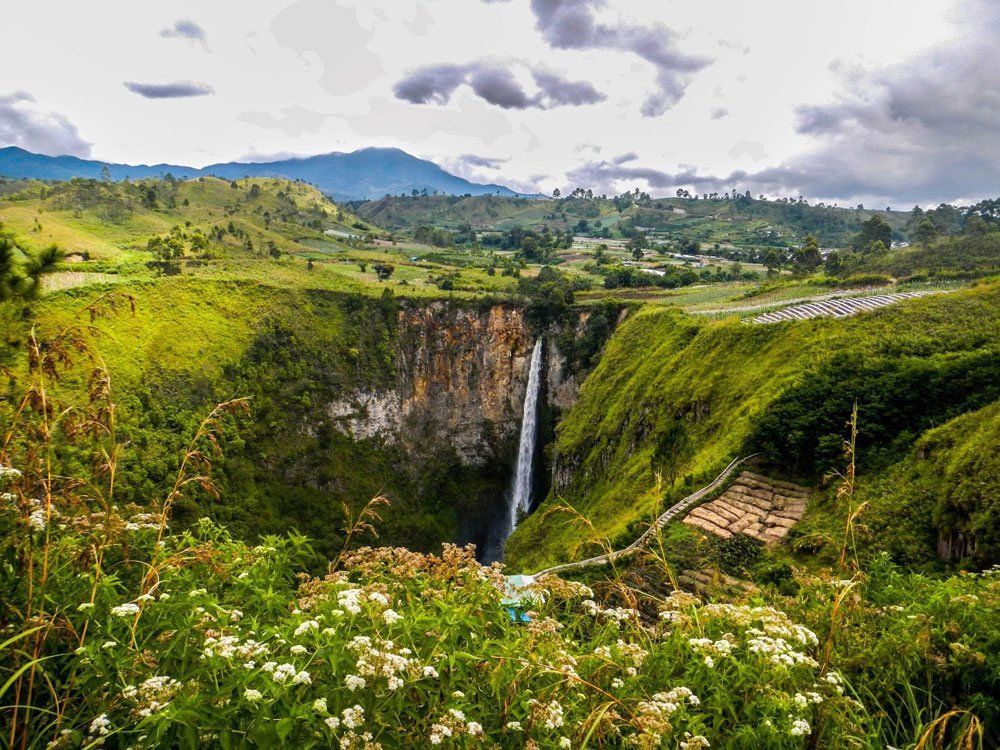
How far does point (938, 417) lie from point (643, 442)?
1282cm

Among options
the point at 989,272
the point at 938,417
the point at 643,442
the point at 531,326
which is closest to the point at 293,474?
the point at 531,326

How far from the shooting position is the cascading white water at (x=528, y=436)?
48281 millimetres

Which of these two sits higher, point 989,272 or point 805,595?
point 989,272

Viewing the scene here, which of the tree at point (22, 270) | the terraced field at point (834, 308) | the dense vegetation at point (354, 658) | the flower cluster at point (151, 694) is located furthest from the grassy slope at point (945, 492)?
the tree at point (22, 270)

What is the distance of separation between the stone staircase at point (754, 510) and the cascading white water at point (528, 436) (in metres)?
33.3

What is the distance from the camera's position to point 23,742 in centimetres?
250

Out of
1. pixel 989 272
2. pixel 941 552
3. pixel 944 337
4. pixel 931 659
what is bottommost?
pixel 941 552

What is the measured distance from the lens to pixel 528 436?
49.2 m

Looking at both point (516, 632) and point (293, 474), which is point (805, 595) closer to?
point (516, 632)

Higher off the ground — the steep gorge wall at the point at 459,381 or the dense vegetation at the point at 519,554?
the dense vegetation at the point at 519,554

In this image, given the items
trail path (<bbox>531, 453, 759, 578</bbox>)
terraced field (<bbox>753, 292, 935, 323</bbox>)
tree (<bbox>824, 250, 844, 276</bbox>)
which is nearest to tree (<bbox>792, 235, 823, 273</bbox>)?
tree (<bbox>824, 250, 844, 276</bbox>)

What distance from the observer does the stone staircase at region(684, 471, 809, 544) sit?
1298 cm

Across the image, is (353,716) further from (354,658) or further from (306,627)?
(306,627)

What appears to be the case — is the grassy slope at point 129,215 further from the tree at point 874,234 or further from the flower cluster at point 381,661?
the tree at point 874,234
